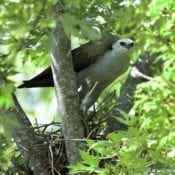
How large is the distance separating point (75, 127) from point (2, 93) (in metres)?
1.47

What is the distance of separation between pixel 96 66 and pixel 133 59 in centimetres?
168

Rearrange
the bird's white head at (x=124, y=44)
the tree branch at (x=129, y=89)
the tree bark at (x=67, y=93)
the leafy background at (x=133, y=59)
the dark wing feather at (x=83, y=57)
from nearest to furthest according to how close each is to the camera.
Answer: the leafy background at (x=133, y=59)
the tree bark at (x=67, y=93)
the tree branch at (x=129, y=89)
the bird's white head at (x=124, y=44)
the dark wing feather at (x=83, y=57)

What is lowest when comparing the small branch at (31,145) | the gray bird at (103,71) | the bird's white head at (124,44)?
the small branch at (31,145)

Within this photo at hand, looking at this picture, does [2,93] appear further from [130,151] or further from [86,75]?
[86,75]

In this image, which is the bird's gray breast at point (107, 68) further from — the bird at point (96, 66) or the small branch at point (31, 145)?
the small branch at point (31, 145)

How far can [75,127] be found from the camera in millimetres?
3082

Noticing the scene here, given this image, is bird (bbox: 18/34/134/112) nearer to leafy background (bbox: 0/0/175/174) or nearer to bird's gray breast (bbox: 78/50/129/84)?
bird's gray breast (bbox: 78/50/129/84)

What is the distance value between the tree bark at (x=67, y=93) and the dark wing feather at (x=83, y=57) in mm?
631

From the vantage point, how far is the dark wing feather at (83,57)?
368 centimetres

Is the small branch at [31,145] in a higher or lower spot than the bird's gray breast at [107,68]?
lower

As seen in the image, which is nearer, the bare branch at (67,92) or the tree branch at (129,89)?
the bare branch at (67,92)

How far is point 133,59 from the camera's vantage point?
203 centimetres

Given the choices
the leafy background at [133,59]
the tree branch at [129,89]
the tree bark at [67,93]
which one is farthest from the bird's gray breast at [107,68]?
the leafy background at [133,59]

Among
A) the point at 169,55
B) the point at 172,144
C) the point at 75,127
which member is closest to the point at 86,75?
the point at 75,127
